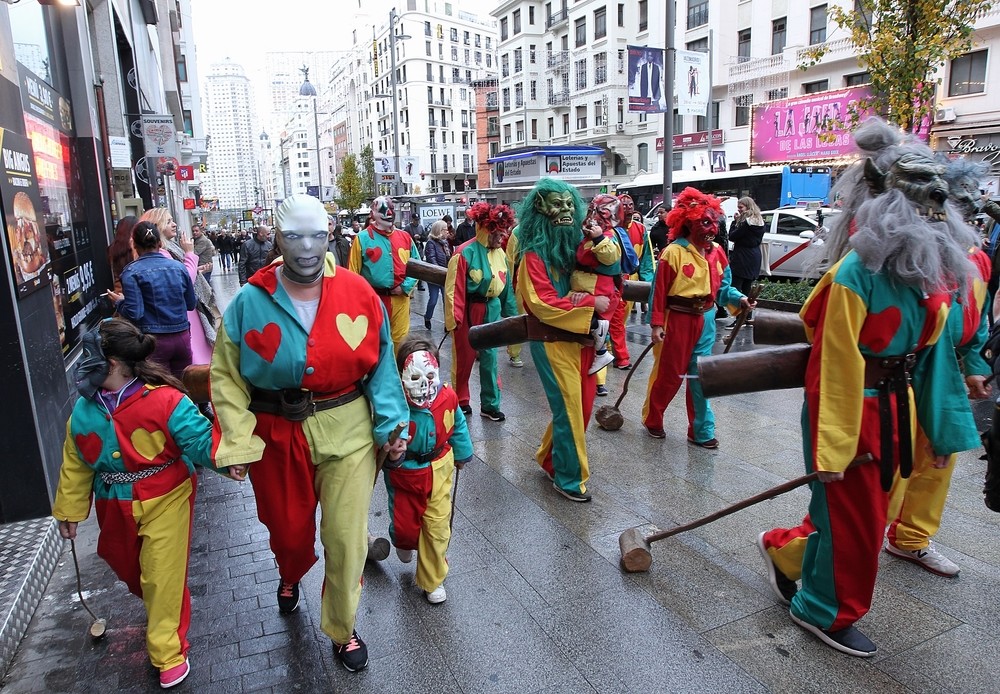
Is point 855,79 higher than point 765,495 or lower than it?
higher

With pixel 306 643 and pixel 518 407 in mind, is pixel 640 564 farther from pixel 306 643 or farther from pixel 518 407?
pixel 518 407

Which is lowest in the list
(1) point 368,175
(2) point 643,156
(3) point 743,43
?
(2) point 643,156

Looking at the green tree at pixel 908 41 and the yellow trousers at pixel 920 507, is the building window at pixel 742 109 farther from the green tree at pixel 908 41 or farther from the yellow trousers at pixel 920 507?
the yellow trousers at pixel 920 507

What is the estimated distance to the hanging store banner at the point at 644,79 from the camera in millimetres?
11844

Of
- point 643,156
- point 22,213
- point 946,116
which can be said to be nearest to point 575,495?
point 22,213

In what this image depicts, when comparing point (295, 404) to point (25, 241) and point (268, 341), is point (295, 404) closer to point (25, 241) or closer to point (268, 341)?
point (268, 341)

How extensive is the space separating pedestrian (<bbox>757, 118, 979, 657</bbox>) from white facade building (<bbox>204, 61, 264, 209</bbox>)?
183 m

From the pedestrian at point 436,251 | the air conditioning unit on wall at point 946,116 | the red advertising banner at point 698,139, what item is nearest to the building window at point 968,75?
the air conditioning unit on wall at point 946,116

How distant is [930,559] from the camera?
3.53 metres

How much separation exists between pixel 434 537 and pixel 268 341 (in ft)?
4.34

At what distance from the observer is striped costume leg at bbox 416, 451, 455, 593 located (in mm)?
3377

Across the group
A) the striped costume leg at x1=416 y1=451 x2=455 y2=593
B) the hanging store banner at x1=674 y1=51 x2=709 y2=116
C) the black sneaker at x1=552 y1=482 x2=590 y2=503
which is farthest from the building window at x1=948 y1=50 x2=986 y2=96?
the striped costume leg at x1=416 y1=451 x2=455 y2=593

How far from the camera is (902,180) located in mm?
2793

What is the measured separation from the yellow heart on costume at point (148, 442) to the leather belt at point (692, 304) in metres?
3.73
